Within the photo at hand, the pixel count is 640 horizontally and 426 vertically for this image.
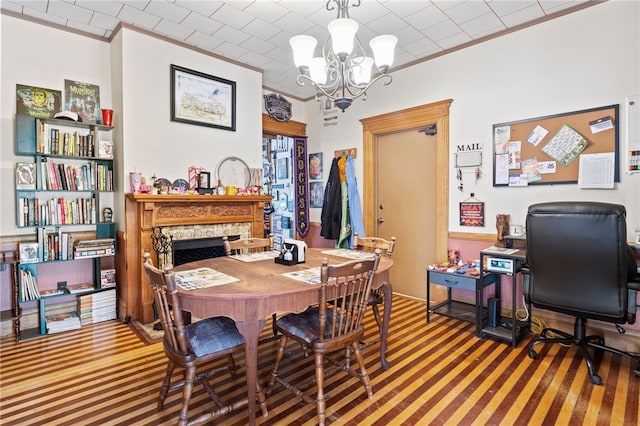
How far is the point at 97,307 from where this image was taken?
3.13 m

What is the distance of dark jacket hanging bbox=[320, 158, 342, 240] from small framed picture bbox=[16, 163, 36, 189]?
10.00ft

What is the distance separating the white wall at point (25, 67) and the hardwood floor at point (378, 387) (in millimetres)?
1380

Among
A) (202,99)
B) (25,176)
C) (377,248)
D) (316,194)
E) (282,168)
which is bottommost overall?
(377,248)

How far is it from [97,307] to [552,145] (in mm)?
4493

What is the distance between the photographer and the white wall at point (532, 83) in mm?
2526

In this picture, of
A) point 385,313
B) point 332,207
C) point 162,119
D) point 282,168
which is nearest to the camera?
point 385,313

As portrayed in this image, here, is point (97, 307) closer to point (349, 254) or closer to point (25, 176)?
point (25, 176)

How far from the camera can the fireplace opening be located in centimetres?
337

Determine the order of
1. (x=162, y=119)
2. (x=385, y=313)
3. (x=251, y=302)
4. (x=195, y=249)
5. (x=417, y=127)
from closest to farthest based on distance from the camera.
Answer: (x=251, y=302) → (x=385, y=313) → (x=162, y=119) → (x=195, y=249) → (x=417, y=127)

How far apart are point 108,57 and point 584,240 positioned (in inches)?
175

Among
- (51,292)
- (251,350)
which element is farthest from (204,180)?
(251,350)

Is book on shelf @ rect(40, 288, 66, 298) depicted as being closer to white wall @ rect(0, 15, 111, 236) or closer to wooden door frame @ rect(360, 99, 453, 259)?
white wall @ rect(0, 15, 111, 236)

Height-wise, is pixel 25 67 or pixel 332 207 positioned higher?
pixel 25 67

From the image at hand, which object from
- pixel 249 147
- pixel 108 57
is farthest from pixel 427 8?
pixel 108 57
